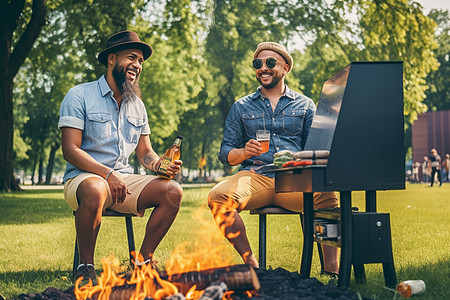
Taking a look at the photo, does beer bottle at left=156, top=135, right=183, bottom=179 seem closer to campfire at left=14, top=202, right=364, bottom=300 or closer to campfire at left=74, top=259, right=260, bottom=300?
campfire at left=14, top=202, right=364, bottom=300

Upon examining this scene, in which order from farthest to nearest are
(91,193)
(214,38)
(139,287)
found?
(214,38) → (91,193) → (139,287)

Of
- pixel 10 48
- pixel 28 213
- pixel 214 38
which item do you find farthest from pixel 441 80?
pixel 28 213

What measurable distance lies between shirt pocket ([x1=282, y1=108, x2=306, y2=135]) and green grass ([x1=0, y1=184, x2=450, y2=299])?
1283 millimetres

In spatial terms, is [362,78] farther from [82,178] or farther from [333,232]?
[82,178]

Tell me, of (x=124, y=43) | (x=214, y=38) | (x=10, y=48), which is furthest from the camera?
(x=214, y=38)

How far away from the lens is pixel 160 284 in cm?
319

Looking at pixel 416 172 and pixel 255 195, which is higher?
pixel 416 172

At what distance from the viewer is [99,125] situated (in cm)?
451

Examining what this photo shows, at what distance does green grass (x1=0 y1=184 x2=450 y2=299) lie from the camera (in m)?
4.43

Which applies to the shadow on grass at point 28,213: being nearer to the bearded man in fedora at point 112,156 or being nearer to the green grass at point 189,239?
the green grass at point 189,239

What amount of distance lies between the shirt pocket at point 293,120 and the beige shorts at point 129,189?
1.29m

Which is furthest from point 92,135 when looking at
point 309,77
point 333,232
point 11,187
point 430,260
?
point 309,77

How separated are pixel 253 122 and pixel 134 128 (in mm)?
1069

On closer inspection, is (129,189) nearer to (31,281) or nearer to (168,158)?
(168,158)
